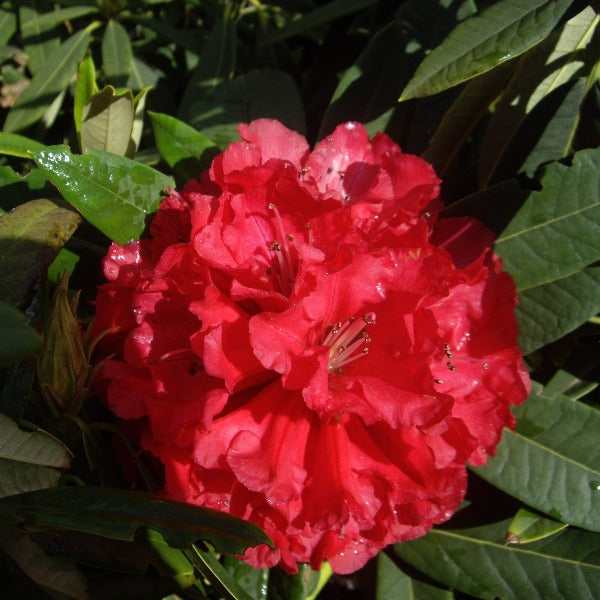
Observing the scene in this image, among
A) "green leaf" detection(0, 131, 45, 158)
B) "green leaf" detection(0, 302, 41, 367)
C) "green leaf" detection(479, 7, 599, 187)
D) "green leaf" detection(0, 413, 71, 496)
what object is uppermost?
"green leaf" detection(479, 7, 599, 187)

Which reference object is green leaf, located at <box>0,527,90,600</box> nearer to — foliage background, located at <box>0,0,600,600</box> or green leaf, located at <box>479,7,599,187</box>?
foliage background, located at <box>0,0,600,600</box>

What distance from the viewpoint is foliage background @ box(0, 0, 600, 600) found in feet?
2.73

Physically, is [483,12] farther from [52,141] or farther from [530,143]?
[52,141]

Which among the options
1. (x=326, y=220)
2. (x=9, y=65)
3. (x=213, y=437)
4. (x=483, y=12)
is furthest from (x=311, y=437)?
(x=9, y=65)

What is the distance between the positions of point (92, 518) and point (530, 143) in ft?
2.69

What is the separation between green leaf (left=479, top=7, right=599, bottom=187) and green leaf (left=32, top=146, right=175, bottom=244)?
0.50m

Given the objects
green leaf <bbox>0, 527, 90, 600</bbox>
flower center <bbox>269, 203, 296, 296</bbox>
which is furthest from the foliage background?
flower center <bbox>269, 203, 296, 296</bbox>

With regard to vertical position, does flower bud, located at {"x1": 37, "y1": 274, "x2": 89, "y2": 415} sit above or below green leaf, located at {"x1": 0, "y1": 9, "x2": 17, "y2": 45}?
below

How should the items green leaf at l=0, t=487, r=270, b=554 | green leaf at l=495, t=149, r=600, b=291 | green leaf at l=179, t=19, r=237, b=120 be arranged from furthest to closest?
1. green leaf at l=179, t=19, r=237, b=120
2. green leaf at l=495, t=149, r=600, b=291
3. green leaf at l=0, t=487, r=270, b=554

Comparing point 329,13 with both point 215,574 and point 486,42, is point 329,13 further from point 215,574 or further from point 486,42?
point 215,574

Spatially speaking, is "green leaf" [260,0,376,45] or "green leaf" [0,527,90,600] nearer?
"green leaf" [0,527,90,600]

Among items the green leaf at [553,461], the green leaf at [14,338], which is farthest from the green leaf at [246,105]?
the green leaf at [14,338]

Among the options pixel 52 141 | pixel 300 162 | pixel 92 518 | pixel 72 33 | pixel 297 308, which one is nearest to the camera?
pixel 92 518

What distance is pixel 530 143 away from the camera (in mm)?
1124
